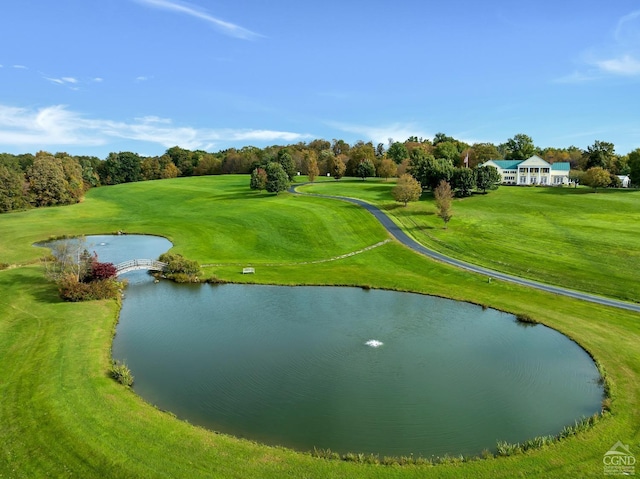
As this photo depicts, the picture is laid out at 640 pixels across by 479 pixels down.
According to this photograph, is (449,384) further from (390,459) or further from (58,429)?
(58,429)

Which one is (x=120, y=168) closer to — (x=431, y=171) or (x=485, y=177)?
(x=431, y=171)

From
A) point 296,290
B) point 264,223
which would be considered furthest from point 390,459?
point 264,223

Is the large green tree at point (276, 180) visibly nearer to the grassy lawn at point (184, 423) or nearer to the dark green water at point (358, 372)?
the grassy lawn at point (184, 423)

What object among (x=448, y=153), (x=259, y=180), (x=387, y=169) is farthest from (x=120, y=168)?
(x=448, y=153)

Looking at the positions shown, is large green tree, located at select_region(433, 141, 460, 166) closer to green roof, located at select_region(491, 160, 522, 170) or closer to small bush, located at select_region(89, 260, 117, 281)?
green roof, located at select_region(491, 160, 522, 170)

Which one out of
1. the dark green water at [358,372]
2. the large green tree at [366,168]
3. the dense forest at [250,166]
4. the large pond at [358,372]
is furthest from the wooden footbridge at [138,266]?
the large green tree at [366,168]
